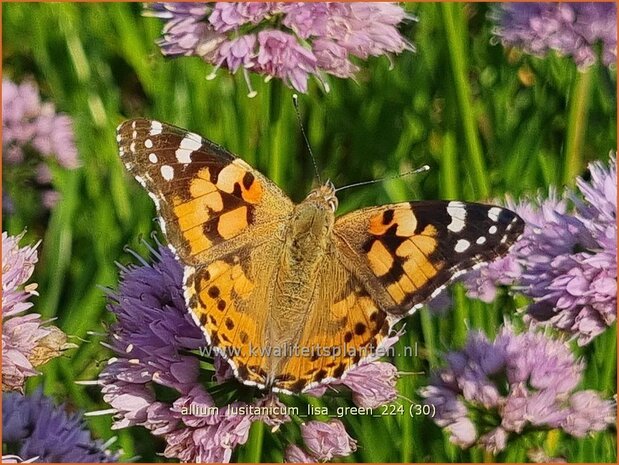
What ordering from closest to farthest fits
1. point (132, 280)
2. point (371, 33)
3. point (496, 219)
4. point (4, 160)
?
point (496, 219), point (132, 280), point (371, 33), point (4, 160)

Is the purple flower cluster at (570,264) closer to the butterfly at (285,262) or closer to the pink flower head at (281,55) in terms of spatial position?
the butterfly at (285,262)

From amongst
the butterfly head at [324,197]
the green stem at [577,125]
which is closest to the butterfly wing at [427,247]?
the butterfly head at [324,197]

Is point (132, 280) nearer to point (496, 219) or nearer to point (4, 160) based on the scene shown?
point (4, 160)

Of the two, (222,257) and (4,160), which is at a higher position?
(4,160)

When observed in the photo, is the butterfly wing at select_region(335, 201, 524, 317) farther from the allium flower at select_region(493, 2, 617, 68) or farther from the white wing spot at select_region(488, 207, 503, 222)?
the allium flower at select_region(493, 2, 617, 68)

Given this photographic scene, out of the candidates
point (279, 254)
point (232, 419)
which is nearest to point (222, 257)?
point (279, 254)

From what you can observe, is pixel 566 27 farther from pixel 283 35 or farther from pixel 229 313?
pixel 229 313
